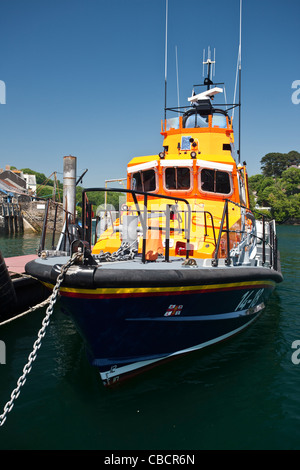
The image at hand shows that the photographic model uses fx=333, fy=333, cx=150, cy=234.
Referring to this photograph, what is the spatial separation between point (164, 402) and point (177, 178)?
4.18m

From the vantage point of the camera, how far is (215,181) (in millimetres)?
6711

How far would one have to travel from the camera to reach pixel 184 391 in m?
4.37

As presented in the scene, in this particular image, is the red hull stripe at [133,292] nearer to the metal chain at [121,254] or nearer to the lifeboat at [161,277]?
the lifeboat at [161,277]

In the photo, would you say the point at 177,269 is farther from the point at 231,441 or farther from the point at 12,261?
the point at 12,261

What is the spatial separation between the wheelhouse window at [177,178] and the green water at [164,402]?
310 cm

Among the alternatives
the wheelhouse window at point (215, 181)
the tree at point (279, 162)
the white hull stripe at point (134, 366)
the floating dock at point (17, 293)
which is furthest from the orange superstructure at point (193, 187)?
the tree at point (279, 162)

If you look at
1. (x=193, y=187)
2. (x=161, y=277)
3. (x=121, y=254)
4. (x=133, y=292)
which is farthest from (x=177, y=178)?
(x=133, y=292)

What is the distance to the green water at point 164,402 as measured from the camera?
11.5 ft

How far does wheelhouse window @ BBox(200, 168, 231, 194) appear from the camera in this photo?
6.67 m

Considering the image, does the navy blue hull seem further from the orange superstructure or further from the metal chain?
the orange superstructure

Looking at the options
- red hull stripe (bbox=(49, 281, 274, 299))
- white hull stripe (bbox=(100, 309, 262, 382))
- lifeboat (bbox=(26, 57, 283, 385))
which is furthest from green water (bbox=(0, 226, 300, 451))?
red hull stripe (bbox=(49, 281, 274, 299))

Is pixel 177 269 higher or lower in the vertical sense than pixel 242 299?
higher
